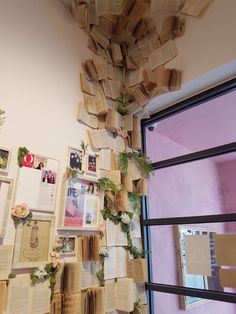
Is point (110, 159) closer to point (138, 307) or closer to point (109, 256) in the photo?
point (109, 256)

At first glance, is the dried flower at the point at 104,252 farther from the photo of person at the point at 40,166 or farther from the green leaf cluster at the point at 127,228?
the photo of person at the point at 40,166

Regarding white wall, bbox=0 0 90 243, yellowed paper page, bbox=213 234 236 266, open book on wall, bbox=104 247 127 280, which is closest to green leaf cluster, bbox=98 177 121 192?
white wall, bbox=0 0 90 243

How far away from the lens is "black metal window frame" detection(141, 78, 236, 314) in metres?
1.54

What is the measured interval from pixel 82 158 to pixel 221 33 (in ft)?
4.11

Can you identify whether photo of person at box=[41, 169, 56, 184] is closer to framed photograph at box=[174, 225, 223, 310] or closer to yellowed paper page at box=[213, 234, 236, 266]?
framed photograph at box=[174, 225, 223, 310]

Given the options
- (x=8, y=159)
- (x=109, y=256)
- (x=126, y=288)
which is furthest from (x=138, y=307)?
(x=8, y=159)

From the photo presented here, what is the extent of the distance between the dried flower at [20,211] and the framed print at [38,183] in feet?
0.10

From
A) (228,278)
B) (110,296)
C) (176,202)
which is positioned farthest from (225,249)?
(110,296)

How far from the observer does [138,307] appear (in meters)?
1.73

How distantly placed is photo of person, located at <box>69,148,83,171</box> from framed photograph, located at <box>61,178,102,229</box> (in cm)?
9

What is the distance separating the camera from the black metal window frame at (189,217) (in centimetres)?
154

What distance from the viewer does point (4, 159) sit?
1383 mm

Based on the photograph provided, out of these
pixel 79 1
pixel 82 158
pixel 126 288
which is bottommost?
pixel 126 288

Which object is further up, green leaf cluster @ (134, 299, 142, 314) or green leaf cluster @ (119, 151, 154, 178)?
green leaf cluster @ (119, 151, 154, 178)
